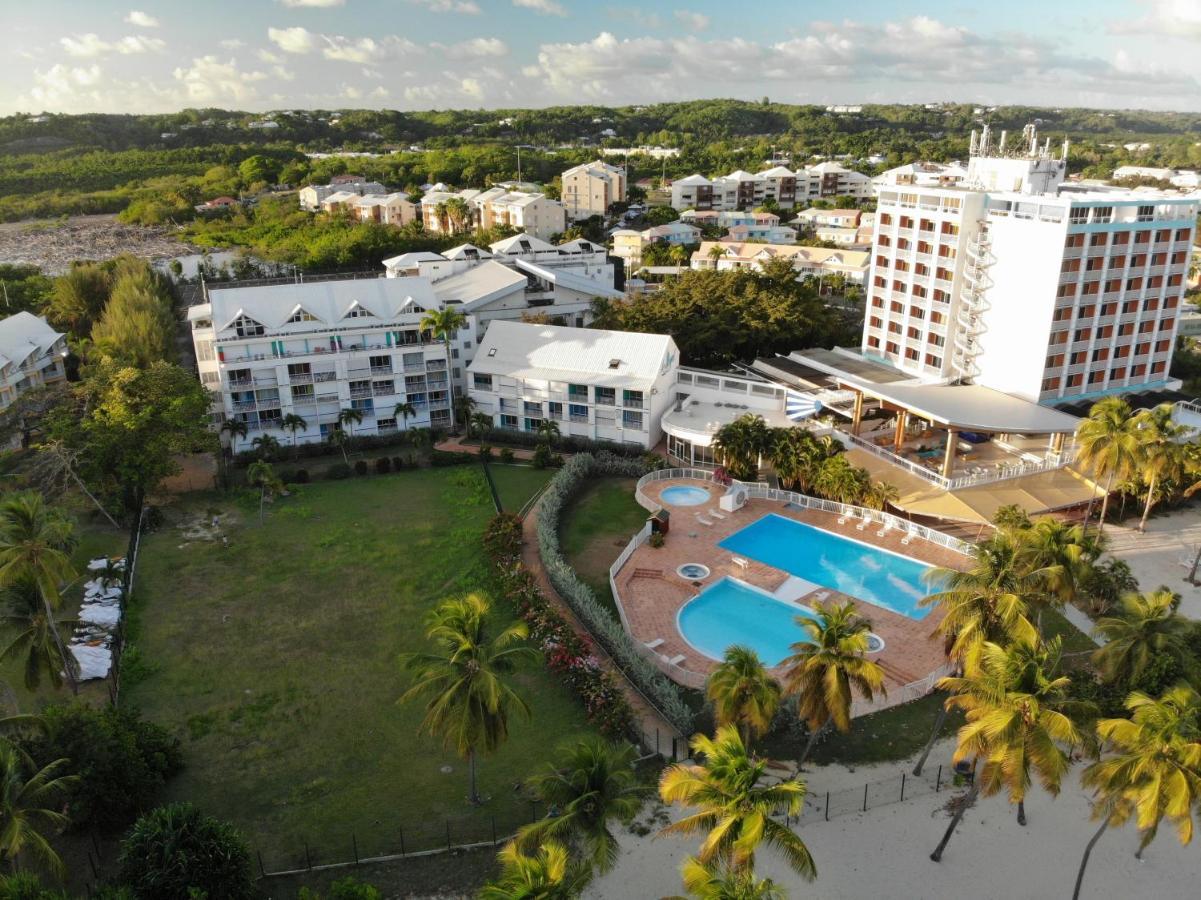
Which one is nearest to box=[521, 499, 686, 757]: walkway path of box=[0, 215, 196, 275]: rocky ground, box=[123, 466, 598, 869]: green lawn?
box=[123, 466, 598, 869]: green lawn

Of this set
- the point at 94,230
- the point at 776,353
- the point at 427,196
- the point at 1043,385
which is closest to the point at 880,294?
the point at 776,353

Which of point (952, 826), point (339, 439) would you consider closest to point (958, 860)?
point (952, 826)

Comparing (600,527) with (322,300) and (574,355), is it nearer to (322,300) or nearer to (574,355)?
(574,355)

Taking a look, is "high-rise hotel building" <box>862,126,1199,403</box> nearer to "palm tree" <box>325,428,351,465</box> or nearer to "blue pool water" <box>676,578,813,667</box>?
"blue pool water" <box>676,578,813,667</box>

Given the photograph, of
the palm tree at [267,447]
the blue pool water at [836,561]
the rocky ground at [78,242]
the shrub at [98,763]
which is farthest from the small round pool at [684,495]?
the rocky ground at [78,242]

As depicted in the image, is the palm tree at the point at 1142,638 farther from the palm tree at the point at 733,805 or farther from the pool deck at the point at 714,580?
the palm tree at the point at 733,805

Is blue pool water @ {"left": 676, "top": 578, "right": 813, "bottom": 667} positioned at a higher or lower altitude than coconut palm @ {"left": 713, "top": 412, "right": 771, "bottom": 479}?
lower
